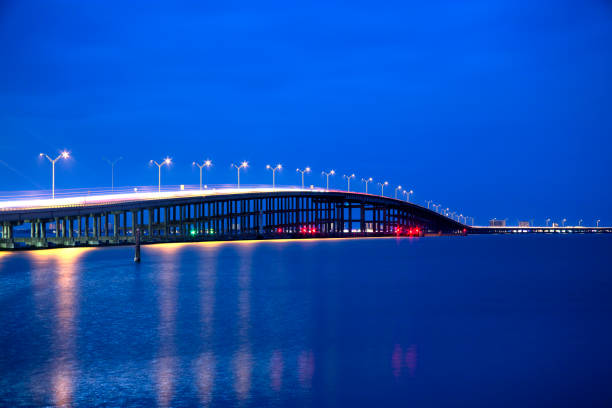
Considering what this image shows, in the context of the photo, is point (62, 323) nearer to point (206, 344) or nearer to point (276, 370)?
point (206, 344)

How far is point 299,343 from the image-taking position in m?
21.2

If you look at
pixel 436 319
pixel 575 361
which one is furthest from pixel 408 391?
pixel 436 319

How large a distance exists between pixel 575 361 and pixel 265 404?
31.6 ft

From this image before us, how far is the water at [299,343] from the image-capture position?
1487cm

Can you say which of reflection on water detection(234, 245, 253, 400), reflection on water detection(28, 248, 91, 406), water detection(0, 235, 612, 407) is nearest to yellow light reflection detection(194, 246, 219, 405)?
water detection(0, 235, 612, 407)

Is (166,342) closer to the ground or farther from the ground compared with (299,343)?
farther from the ground

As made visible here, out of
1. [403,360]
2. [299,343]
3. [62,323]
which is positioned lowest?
[403,360]

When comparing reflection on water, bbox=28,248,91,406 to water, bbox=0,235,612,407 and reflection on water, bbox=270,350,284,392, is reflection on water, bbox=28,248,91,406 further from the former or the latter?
reflection on water, bbox=270,350,284,392

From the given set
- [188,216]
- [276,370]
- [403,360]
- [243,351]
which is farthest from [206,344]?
[188,216]

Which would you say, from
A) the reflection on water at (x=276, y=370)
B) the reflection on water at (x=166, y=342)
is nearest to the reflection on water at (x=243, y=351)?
the reflection on water at (x=276, y=370)

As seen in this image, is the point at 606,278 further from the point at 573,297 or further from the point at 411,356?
the point at 411,356

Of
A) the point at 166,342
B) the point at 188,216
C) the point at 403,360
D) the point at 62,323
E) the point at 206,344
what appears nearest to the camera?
the point at 403,360

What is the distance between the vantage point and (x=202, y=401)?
554 inches

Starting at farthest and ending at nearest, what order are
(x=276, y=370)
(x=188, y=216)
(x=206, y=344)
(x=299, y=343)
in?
1. (x=188, y=216)
2. (x=299, y=343)
3. (x=206, y=344)
4. (x=276, y=370)
